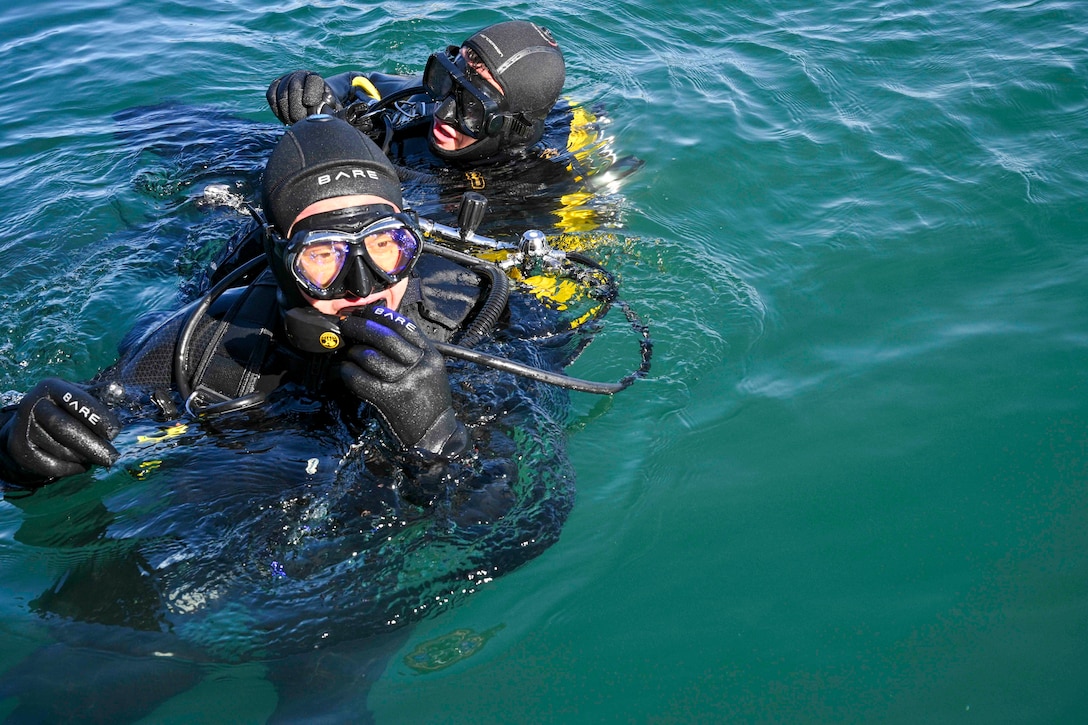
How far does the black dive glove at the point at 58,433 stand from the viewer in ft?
9.37

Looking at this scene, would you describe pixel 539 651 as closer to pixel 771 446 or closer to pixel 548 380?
pixel 548 380

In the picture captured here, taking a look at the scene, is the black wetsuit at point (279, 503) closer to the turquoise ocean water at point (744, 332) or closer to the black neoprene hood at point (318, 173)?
the turquoise ocean water at point (744, 332)

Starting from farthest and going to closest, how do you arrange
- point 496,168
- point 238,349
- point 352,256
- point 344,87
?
1. point 344,87
2. point 496,168
3. point 238,349
4. point 352,256

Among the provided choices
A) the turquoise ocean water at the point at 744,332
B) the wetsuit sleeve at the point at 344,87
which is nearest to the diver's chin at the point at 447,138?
the wetsuit sleeve at the point at 344,87

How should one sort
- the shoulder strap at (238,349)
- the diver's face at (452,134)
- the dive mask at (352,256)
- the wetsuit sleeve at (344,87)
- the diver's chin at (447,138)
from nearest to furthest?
the dive mask at (352,256) → the shoulder strap at (238,349) → the diver's face at (452,134) → the diver's chin at (447,138) → the wetsuit sleeve at (344,87)

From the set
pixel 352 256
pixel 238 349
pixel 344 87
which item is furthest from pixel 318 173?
pixel 344 87

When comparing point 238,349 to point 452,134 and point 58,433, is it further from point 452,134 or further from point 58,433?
point 452,134

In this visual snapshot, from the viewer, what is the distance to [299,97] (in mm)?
5172

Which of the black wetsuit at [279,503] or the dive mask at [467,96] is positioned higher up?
the dive mask at [467,96]

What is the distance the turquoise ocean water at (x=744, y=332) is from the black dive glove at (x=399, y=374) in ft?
2.21

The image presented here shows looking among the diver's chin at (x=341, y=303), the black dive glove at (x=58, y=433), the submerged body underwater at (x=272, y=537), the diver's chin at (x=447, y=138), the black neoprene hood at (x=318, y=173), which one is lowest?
the submerged body underwater at (x=272, y=537)

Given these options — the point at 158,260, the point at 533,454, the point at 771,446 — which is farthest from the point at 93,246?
the point at 771,446

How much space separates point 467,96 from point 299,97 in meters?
0.94

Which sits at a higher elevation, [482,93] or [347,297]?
[482,93]
